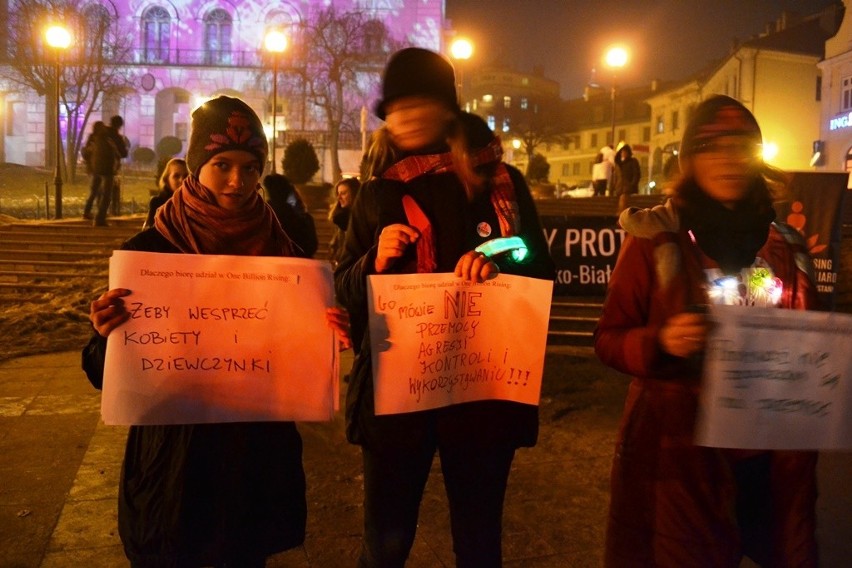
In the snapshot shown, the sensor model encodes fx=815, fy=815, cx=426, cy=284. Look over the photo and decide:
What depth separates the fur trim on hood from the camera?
2225 millimetres

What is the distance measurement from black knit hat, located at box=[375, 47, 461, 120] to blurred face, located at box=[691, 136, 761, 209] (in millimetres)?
771

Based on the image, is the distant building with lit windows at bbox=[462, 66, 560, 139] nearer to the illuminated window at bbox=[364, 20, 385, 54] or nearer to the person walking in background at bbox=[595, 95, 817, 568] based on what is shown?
the illuminated window at bbox=[364, 20, 385, 54]

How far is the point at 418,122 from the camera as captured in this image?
8.28 ft

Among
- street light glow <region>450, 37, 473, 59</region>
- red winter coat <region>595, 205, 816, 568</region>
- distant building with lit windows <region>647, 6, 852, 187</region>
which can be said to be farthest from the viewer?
distant building with lit windows <region>647, 6, 852, 187</region>

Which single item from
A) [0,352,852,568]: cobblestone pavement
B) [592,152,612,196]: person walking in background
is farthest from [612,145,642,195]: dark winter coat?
[0,352,852,568]: cobblestone pavement

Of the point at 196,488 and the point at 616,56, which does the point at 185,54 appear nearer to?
the point at 616,56

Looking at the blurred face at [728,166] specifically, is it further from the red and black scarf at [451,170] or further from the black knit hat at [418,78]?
the black knit hat at [418,78]

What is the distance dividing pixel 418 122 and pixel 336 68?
39.2 metres

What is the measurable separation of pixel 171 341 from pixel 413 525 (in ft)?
3.16

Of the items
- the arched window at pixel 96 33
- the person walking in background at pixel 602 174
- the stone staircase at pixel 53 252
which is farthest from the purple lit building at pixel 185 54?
the stone staircase at pixel 53 252

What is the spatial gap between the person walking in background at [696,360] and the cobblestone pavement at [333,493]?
71.2 inches

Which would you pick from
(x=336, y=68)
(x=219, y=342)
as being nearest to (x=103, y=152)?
(x=219, y=342)

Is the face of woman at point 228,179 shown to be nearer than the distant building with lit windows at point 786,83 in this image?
Yes

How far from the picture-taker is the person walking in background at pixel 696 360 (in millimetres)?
2207
